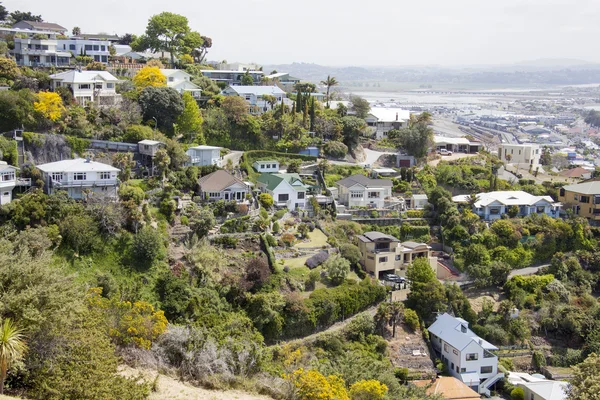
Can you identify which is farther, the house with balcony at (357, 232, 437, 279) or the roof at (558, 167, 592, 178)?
the roof at (558, 167, 592, 178)

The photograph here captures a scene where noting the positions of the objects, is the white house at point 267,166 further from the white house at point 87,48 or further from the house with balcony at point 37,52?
the white house at point 87,48

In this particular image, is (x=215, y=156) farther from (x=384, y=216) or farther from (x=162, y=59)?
(x=162, y=59)

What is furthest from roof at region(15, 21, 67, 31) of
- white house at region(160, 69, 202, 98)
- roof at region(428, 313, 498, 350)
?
roof at region(428, 313, 498, 350)

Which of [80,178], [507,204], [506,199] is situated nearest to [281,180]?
[80,178]

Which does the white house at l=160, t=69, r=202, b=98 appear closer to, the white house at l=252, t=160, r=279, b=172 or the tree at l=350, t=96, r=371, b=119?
the white house at l=252, t=160, r=279, b=172

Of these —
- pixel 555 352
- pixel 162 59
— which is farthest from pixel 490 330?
pixel 162 59

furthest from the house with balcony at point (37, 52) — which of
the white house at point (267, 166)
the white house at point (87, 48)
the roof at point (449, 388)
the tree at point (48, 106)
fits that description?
the roof at point (449, 388)
